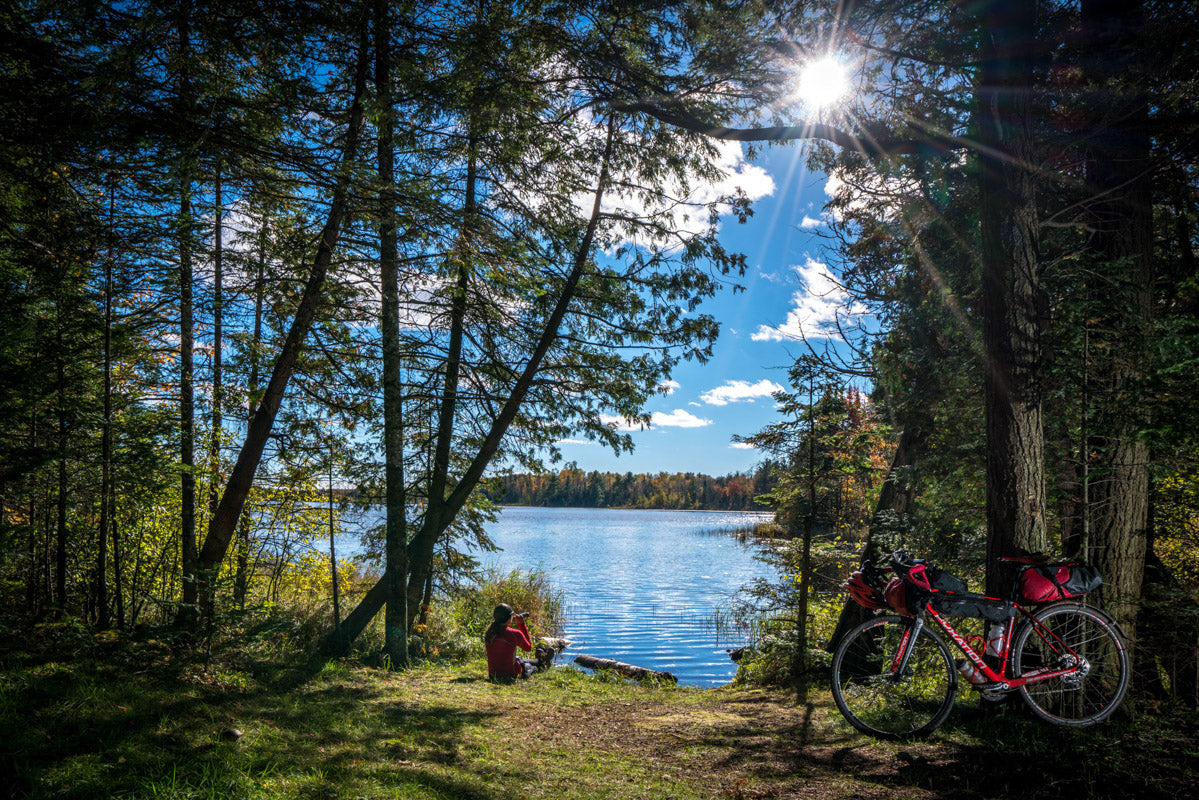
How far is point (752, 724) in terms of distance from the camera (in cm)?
546

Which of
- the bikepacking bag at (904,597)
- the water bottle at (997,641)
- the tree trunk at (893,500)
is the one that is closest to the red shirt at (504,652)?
the tree trunk at (893,500)

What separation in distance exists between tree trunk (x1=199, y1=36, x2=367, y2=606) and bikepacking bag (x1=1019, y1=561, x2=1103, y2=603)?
685 cm

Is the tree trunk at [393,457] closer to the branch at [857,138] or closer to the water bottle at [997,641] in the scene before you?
the branch at [857,138]

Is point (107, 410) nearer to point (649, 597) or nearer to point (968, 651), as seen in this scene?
point (968, 651)

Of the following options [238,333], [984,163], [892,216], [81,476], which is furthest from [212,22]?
[892,216]

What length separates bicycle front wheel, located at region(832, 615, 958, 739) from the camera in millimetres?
4191

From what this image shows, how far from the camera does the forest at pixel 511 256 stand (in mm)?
4488

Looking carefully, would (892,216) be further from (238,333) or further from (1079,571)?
(238,333)

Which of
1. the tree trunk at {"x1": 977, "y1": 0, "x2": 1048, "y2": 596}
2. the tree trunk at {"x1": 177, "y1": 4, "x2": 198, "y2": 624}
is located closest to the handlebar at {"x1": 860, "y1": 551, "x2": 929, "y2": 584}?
the tree trunk at {"x1": 977, "y1": 0, "x2": 1048, "y2": 596}

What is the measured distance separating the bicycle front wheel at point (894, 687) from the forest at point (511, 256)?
0.79 m

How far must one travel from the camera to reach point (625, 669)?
36.0 feet

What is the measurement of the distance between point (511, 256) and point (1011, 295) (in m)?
4.30

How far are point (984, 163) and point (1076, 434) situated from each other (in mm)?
2470

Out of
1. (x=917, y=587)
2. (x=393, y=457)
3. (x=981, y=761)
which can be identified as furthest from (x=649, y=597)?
(x=981, y=761)
